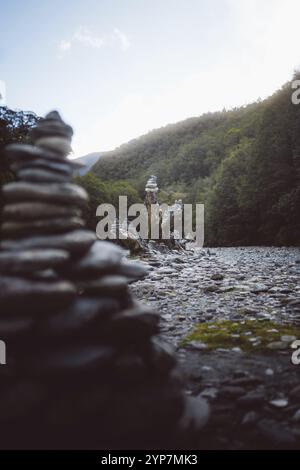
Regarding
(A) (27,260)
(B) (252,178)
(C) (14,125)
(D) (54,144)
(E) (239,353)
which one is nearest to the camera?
(A) (27,260)

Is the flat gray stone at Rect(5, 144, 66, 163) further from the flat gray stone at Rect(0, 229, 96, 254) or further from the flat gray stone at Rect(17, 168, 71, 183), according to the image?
the flat gray stone at Rect(0, 229, 96, 254)

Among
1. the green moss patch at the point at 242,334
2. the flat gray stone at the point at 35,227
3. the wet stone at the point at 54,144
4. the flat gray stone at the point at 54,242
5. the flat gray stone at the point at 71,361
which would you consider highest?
the wet stone at the point at 54,144

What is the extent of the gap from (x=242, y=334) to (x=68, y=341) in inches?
141

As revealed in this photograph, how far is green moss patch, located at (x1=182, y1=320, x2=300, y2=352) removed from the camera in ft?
15.1

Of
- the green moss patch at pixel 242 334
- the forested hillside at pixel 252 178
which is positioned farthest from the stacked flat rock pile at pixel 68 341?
the forested hillside at pixel 252 178

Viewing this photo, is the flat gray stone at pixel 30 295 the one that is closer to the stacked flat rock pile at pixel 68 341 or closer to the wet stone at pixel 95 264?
the stacked flat rock pile at pixel 68 341

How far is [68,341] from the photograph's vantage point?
2090mm

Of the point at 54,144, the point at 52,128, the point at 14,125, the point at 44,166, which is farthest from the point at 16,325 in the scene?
the point at 14,125

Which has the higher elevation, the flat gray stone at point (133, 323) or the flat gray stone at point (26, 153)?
the flat gray stone at point (26, 153)

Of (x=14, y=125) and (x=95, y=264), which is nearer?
(x=95, y=264)

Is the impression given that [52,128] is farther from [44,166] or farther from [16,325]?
[16,325]

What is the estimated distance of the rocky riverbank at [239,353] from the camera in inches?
106

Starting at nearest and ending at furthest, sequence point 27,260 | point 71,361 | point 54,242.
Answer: point 71,361
point 27,260
point 54,242

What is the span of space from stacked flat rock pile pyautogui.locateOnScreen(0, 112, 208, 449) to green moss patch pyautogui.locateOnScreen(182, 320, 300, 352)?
2287 millimetres
